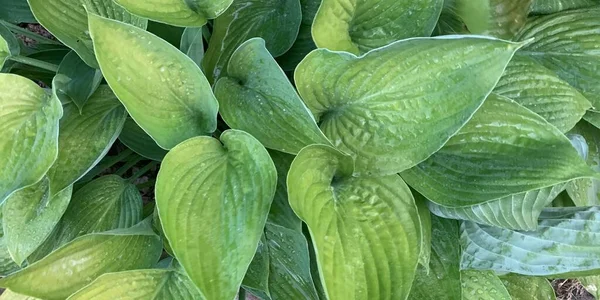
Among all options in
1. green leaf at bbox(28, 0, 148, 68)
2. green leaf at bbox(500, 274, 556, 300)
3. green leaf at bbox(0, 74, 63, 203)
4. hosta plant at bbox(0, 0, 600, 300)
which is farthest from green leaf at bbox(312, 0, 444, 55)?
green leaf at bbox(500, 274, 556, 300)

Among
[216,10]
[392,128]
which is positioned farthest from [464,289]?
[216,10]

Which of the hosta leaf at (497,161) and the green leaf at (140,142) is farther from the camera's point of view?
the green leaf at (140,142)

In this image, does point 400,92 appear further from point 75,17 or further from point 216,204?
point 75,17

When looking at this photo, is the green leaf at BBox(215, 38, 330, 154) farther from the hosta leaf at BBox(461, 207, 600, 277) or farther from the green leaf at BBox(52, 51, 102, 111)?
the hosta leaf at BBox(461, 207, 600, 277)

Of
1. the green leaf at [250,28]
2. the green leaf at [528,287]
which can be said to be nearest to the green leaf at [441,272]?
the green leaf at [528,287]

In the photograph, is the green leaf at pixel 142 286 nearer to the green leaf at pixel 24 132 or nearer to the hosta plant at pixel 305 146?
the hosta plant at pixel 305 146

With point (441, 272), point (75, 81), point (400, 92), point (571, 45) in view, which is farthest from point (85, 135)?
point (571, 45)
